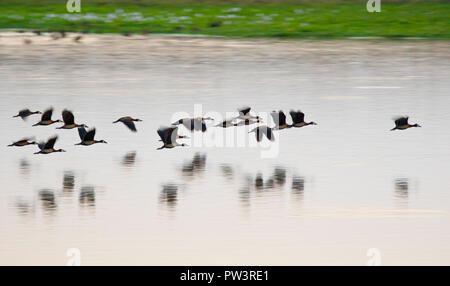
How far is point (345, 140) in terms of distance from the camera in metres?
17.7

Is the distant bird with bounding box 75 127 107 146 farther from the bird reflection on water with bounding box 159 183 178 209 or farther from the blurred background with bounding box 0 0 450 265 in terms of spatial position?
the bird reflection on water with bounding box 159 183 178 209

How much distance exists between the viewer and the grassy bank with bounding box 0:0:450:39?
4184 cm

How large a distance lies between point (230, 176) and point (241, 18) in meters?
31.2

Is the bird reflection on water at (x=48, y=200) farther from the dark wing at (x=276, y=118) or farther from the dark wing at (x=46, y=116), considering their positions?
the dark wing at (x=276, y=118)

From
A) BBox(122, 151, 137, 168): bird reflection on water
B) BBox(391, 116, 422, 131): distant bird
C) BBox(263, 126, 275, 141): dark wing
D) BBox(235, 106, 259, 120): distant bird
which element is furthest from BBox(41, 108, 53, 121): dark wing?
BBox(391, 116, 422, 131): distant bird

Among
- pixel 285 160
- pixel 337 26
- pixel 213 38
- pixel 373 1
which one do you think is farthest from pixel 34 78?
pixel 373 1

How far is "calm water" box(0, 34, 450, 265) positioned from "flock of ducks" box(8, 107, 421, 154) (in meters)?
0.19

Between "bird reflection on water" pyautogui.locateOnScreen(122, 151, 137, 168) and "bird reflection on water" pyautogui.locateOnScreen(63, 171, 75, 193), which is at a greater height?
"bird reflection on water" pyautogui.locateOnScreen(122, 151, 137, 168)

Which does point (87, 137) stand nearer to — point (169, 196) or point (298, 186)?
point (169, 196)

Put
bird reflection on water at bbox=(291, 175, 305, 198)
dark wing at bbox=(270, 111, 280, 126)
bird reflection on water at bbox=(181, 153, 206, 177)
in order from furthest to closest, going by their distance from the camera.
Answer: dark wing at bbox=(270, 111, 280, 126), bird reflection on water at bbox=(181, 153, 206, 177), bird reflection on water at bbox=(291, 175, 305, 198)

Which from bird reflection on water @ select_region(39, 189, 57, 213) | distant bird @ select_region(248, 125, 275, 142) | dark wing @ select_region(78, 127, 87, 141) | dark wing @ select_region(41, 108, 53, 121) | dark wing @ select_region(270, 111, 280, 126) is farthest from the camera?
dark wing @ select_region(41, 108, 53, 121)

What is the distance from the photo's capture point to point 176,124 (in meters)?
17.7

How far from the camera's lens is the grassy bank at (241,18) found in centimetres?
4184

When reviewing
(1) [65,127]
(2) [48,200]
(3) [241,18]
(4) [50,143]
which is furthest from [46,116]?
(3) [241,18]
